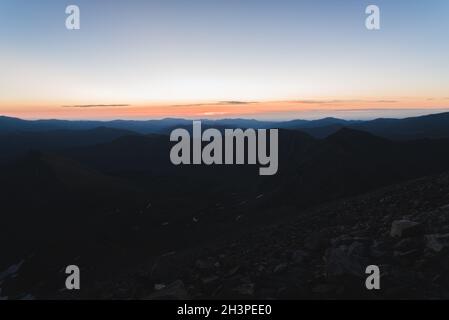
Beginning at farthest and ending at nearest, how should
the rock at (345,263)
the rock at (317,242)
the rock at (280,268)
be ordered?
the rock at (317,242)
the rock at (280,268)
the rock at (345,263)

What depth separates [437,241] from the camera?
477 inches

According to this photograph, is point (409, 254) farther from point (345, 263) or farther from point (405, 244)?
point (345, 263)

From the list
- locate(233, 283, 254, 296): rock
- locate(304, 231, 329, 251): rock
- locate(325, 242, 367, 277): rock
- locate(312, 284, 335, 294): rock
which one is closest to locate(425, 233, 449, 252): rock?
locate(325, 242, 367, 277): rock

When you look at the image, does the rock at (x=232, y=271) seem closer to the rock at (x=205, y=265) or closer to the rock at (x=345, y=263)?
the rock at (x=205, y=265)

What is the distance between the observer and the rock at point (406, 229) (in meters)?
13.4

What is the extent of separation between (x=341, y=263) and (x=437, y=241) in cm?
324

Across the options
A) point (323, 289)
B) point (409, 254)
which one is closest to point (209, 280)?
point (323, 289)

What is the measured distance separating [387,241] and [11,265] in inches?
1686

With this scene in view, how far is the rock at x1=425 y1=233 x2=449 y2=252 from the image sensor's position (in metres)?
11.8

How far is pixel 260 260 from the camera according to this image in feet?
52.4

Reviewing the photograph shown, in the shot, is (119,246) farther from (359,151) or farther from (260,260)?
(359,151)

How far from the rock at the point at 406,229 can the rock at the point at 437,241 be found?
2.66 feet

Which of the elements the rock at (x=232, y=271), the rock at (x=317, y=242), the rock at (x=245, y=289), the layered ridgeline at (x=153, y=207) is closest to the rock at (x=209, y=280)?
the rock at (x=232, y=271)
